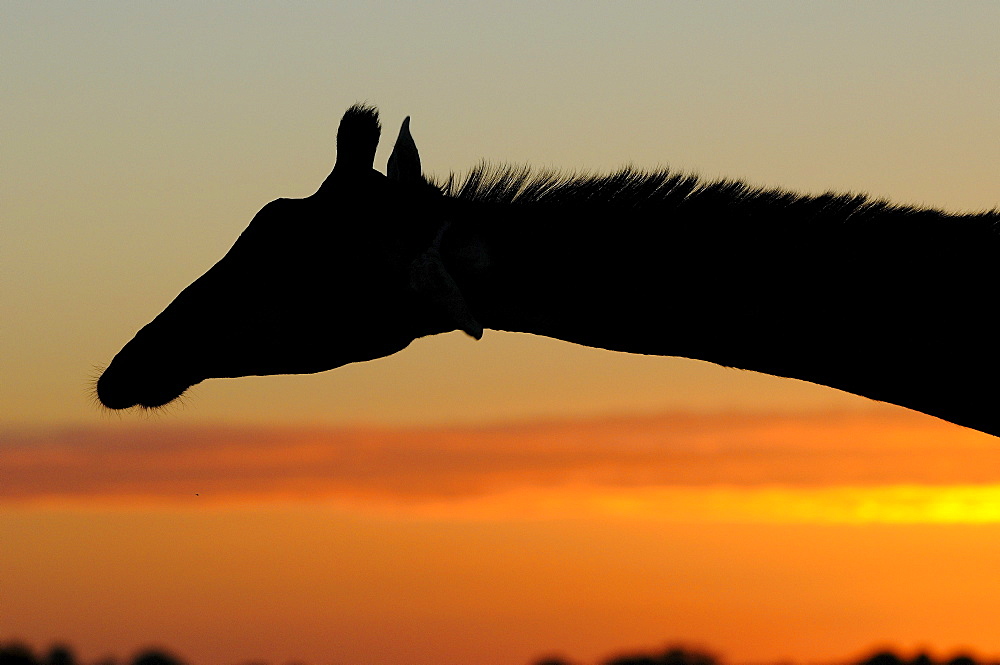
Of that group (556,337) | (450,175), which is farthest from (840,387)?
(450,175)

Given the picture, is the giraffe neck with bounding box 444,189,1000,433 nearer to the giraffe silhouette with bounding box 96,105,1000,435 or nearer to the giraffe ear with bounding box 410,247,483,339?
the giraffe silhouette with bounding box 96,105,1000,435

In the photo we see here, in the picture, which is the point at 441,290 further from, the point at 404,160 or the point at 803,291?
the point at 803,291

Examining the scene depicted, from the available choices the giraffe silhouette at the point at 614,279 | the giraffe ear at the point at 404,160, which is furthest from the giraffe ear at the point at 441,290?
the giraffe ear at the point at 404,160

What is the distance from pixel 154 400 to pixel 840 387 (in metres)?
3.96

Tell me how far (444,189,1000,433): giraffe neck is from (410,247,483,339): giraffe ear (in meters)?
0.28

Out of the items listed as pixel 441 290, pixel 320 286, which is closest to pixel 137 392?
pixel 320 286

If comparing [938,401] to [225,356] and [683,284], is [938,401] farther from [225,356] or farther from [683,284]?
[225,356]

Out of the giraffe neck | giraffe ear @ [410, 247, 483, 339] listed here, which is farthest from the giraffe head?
the giraffe neck

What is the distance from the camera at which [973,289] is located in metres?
5.87

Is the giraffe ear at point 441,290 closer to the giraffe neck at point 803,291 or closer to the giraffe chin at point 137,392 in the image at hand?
the giraffe neck at point 803,291

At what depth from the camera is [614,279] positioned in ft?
20.1

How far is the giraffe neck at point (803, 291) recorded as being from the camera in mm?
5902

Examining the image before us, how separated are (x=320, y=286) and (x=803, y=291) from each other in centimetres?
264

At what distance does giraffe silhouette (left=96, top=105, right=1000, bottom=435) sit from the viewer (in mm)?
5922
